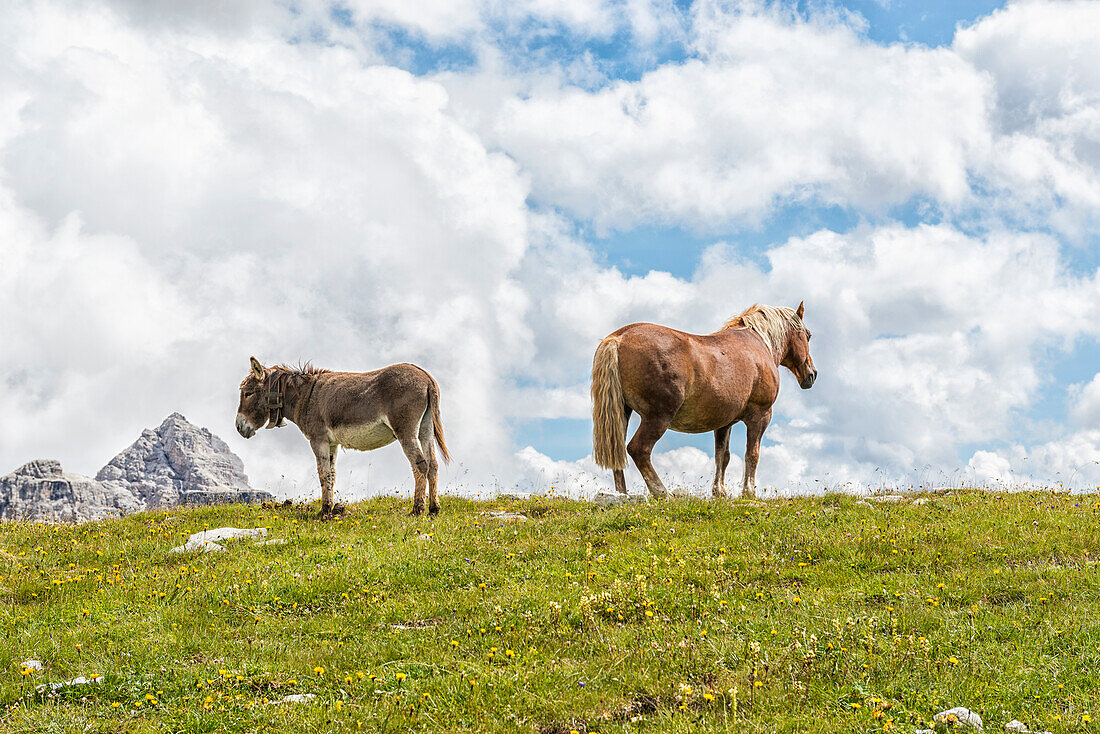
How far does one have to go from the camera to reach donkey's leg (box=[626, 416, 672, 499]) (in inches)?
599

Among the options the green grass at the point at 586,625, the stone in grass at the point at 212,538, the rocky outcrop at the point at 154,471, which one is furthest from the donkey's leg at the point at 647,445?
the rocky outcrop at the point at 154,471

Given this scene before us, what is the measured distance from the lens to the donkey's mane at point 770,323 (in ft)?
59.9

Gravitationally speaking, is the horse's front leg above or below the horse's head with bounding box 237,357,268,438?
below

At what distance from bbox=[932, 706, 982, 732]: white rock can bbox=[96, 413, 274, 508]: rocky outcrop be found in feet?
448

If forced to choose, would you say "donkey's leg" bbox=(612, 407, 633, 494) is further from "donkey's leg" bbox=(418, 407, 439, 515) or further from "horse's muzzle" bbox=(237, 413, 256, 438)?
"horse's muzzle" bbox=(237, 413, 256, 438)

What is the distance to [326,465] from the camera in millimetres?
16406

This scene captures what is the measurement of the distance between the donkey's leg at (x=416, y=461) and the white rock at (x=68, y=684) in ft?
27.0

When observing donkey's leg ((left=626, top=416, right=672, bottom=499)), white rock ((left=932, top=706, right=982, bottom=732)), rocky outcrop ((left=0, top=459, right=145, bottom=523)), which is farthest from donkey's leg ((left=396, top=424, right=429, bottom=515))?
rocky outcrop ((left=0, top=459, right=145, bottom=523))

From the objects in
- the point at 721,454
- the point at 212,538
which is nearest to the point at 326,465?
the point at 212,538

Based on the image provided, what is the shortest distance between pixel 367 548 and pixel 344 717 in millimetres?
5486

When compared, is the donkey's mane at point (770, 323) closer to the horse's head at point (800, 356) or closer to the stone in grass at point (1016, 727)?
the horse's head at point (800, 356)

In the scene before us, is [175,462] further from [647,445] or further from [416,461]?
[647,445]

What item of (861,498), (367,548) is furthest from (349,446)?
(861,498)

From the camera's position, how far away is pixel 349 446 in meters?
16.5
